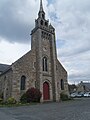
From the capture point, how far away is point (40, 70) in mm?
26406

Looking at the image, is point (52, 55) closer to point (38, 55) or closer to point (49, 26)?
point (38, 55)

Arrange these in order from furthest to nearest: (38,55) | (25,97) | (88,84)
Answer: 1. (88,84)
2. (38,55)
3. (25,97)

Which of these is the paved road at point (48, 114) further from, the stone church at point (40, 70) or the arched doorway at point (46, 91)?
the arched doorway at point (46, 91)

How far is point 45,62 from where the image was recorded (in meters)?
28.7

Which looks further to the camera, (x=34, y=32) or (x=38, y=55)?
(x=34, y=32)

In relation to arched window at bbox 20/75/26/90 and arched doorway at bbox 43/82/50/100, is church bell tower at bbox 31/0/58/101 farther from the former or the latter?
arched window at bbox 20/75/26/90

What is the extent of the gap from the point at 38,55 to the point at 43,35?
14.4ft

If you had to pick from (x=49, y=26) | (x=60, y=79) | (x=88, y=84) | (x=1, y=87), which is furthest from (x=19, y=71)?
(x=88, y=84)

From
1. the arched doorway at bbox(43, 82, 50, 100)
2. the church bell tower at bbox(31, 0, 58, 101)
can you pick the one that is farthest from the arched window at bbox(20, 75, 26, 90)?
the arched doorway at bbox(43, 82, 50, 100)

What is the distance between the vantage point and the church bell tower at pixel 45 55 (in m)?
27.0

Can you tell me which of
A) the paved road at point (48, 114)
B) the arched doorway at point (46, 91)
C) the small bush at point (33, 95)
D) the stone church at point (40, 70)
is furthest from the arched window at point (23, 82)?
the paved road at point (48, 114)

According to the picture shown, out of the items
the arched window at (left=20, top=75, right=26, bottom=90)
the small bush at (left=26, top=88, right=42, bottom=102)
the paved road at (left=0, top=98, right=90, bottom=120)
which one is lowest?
the paved road at (left=0, top=98, right=90, bottom=120)

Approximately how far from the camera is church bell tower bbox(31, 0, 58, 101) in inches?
1061

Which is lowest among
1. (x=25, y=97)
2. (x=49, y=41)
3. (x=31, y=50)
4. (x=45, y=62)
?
(x=25, y=97)
